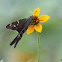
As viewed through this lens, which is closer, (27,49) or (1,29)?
(27,49)

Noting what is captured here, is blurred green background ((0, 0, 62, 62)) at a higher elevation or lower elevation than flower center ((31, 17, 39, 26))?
lower

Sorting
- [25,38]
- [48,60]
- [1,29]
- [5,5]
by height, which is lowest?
[48,60]

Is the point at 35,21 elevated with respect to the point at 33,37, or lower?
elevated

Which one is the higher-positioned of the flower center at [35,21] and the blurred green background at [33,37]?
the flower center at [35,21]

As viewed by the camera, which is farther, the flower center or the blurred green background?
the blurred green background

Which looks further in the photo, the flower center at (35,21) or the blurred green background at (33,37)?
the blurred green background at (33,37)

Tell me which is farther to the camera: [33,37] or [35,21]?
[33,37]

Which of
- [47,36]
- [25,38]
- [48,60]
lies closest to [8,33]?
[25,38]

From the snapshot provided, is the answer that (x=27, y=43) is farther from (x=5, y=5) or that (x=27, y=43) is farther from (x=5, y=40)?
(x=5, y=5)
